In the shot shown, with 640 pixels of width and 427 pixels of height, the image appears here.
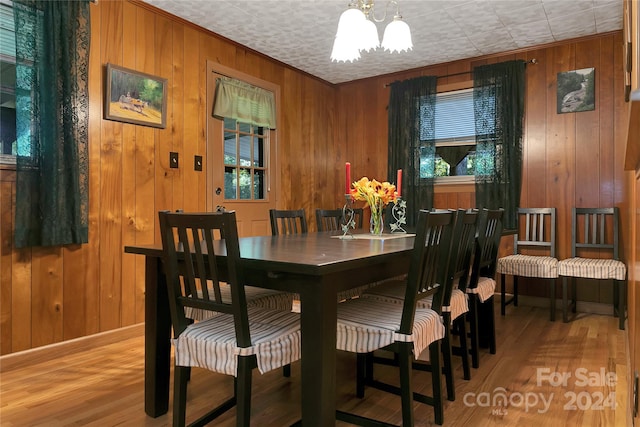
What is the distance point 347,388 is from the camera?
2.28 m

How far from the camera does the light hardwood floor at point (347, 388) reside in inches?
77.2

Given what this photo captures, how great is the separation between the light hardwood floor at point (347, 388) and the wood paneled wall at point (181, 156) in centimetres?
33

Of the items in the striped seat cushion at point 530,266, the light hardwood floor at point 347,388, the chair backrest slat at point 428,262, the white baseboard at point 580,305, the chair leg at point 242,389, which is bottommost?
the light hardwood floor at point 347,388

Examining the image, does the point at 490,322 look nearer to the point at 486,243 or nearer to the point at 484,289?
the point at 484,289

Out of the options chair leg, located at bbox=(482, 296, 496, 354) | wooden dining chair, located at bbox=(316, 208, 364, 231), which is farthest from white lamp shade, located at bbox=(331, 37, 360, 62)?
chair leg, located at bbox=(482, 296, 496, 354)

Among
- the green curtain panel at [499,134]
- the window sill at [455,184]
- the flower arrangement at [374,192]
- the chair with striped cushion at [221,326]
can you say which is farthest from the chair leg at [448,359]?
the window sill at [455,184]

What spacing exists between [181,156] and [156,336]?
202cm

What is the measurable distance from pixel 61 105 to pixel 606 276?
13.3 feet

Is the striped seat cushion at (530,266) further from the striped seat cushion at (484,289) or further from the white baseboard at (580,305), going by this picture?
the striped seat cushion at (484,289)

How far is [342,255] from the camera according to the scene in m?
1.70

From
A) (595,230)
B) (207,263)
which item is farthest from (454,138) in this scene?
(207,263)

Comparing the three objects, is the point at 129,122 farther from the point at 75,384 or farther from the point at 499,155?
the point at 499,155

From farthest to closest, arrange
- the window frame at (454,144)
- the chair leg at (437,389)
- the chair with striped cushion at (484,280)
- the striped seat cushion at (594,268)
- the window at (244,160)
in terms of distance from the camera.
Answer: the window frame at (454,144)
the window at (244,160)
the striped seat cushion at (594,268)
the chair with striped cushion at (484,280)
the chair leg at (437,389)

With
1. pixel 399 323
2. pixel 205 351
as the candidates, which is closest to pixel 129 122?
pixel 205 351
